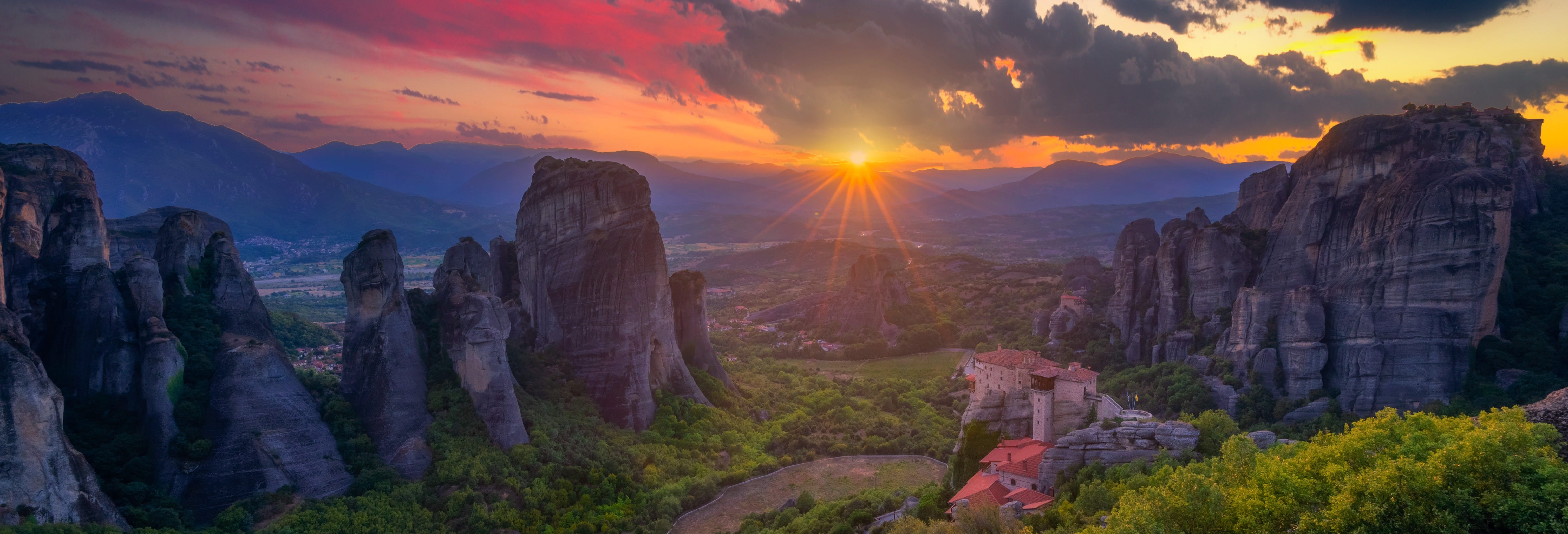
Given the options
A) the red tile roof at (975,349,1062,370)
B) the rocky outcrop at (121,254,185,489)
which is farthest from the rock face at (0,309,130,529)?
the red tile roof at (975,349,1062,370)

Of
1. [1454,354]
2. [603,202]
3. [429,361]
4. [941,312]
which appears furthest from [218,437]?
[941,312]

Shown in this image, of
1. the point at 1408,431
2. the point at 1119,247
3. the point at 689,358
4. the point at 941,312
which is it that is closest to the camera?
the point at 1408,431

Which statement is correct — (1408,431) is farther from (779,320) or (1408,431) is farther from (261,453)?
(779,320)

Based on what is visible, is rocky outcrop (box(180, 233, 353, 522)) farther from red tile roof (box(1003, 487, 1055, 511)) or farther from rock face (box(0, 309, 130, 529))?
red tile roof (box(1003, 487, 1055, 511))

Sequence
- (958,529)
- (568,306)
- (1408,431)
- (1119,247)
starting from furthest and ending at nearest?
1. (1119,247)
2. (568,306)
3. (958,529)
4. (1408,431)

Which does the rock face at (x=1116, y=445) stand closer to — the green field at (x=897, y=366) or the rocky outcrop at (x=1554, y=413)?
the rocky outcrop at (x=1554, y=413)

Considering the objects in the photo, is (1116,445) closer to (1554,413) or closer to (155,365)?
(1554,413)
